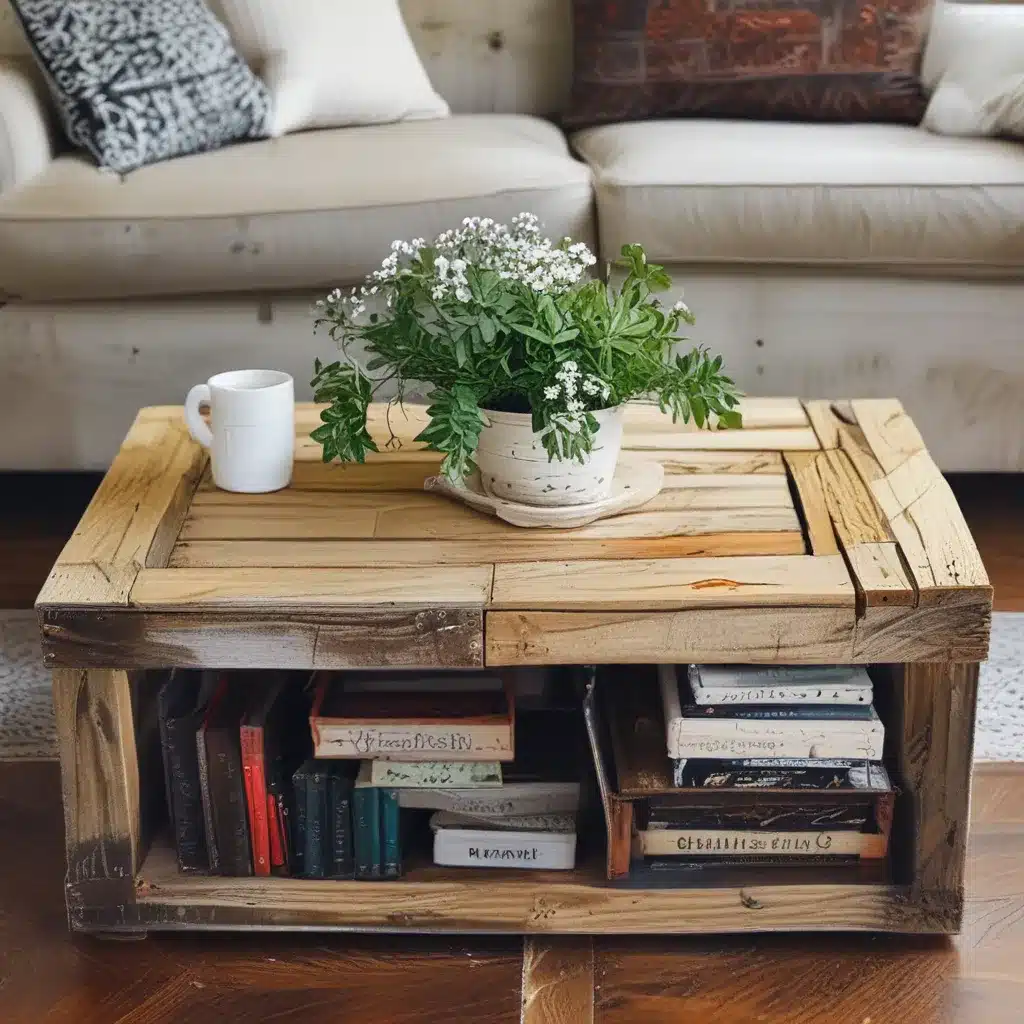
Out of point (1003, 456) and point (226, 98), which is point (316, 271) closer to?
point (226, 98)

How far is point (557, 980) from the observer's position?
119cm

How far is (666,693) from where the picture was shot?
1223mm

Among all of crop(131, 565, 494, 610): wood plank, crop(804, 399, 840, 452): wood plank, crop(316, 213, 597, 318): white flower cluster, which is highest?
crop(316, 213, 597, 318): white flower cluster

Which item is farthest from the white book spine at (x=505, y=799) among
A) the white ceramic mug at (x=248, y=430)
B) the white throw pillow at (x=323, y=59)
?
the white throw pillow at (x=323, y=59)

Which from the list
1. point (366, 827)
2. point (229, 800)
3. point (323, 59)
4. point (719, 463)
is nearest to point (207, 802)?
point (229, 800)

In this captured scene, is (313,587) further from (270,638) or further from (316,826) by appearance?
(316,826)

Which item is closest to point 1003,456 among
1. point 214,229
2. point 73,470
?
point 214,229

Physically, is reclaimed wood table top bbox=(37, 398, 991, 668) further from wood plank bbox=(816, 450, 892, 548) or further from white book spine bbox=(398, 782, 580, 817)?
white book spine bbox=(398, 782, 580, 817)

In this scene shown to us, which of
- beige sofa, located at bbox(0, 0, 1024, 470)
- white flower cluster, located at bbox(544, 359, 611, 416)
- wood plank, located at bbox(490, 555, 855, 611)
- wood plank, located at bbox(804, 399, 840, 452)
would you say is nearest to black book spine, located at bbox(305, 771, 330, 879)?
wood plank, located at bbox(490, 555, 855, 611)

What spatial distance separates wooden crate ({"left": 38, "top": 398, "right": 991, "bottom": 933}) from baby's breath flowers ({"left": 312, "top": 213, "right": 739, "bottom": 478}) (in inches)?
3.8

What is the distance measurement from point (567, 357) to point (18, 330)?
1.09 meters

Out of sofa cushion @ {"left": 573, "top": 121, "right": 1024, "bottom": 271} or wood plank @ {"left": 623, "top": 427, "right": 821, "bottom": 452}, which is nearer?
wood plank @ {"left": 623, "top": 427, "right": 821, "bottom": 452}

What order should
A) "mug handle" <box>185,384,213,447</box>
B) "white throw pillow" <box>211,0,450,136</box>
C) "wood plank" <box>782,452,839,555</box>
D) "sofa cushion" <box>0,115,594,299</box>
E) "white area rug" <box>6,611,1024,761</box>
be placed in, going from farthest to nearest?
"white throw pillow" <box>211,0,450,136</box>, "sofa cushion" <box>0,115,594,299</box>, "white area rug" <box>6,611,1024,761</box>, "mug handle" <box>185,384,213,447</box>, "wood plank" <box>782,452,839,555</box>

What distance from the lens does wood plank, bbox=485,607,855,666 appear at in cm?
109
